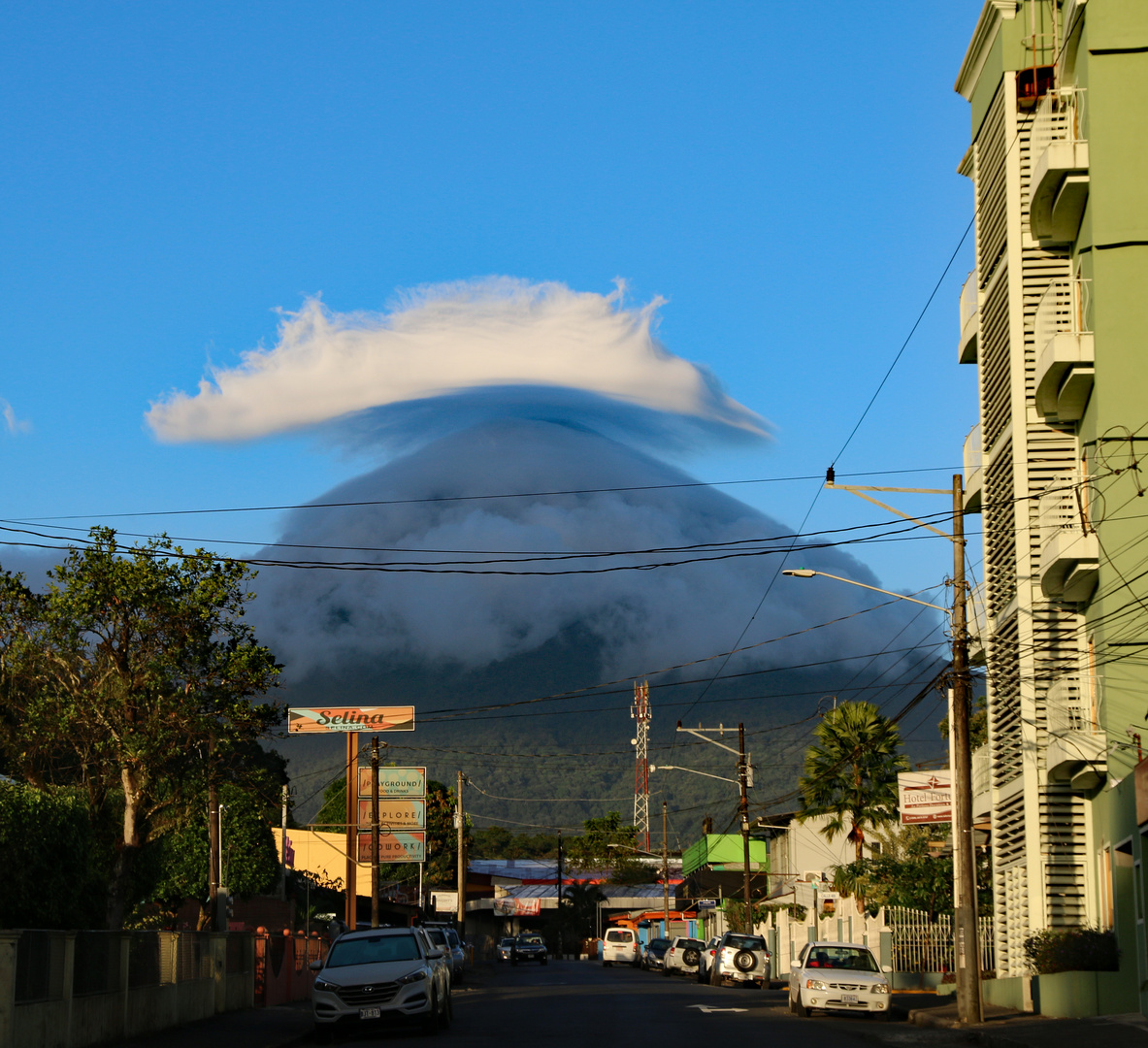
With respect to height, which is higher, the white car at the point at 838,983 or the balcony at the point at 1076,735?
the balcony at the point at 1076,735

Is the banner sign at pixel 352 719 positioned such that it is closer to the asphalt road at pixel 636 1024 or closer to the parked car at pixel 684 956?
the parked car at pixel 684 956

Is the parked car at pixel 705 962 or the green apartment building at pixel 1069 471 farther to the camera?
the parked car at pixel 705 962

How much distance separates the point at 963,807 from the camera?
27797 millimetres

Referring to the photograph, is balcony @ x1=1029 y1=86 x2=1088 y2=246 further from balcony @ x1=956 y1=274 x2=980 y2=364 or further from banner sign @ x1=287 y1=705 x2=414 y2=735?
banner sign @ x1=287 y1=705 x2=414 y2=735

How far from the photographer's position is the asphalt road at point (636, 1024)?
21.9 meters

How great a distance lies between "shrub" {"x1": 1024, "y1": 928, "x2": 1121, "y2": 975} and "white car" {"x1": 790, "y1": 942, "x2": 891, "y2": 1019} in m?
3.15

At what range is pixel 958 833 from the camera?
27.9m

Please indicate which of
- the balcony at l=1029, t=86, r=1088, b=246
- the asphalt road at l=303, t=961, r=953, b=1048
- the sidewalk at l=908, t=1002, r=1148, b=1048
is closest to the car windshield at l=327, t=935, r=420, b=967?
the asphalt road at l=303, t=961, r=953, b=1048

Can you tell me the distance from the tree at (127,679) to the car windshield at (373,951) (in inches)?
170

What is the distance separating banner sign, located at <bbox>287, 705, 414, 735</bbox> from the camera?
229 ft

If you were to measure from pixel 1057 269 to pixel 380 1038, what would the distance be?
21.3 metres

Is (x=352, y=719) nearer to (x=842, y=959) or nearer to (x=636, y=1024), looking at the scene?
(x=842, y=959)

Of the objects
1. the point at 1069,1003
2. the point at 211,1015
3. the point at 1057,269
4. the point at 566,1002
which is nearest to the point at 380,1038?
the point at 211,1015

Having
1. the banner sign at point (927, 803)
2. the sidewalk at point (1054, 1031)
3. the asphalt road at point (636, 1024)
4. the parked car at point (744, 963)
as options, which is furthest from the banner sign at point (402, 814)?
the sidewalk at point (1054, 1031)
